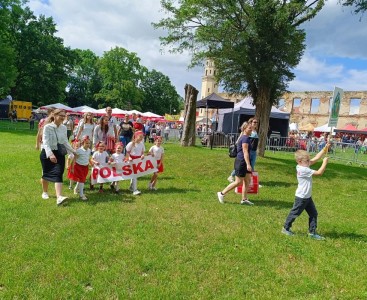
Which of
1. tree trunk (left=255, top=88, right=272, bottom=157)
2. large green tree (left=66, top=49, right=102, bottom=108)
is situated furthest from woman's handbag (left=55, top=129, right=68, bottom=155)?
large green tree (left=66, top=49, right=102, bottom=108)

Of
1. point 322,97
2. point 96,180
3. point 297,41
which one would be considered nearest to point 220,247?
point 96,180

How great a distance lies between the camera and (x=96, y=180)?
786cm

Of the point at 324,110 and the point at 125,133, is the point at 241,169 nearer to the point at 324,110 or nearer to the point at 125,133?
the point at 125,133

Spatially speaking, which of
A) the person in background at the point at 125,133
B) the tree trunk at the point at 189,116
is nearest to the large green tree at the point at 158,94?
the tree trunk at the point at 189,116

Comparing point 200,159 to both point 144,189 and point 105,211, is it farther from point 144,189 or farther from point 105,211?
point 105,211

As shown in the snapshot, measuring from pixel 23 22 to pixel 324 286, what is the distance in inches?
1973

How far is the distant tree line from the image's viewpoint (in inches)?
1446

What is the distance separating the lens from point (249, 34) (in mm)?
12766

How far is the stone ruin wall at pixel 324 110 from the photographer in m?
52.7

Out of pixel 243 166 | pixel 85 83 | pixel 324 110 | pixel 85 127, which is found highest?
pixel 85 83

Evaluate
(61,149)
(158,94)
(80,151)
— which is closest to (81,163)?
(80,151)

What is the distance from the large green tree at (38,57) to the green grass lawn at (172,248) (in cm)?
4105

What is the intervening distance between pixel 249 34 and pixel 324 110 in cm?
4728

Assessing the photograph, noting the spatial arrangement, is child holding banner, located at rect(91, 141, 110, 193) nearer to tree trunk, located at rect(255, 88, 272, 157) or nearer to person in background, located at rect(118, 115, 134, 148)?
person in background, located at rect(118, 115, 134, 148)
